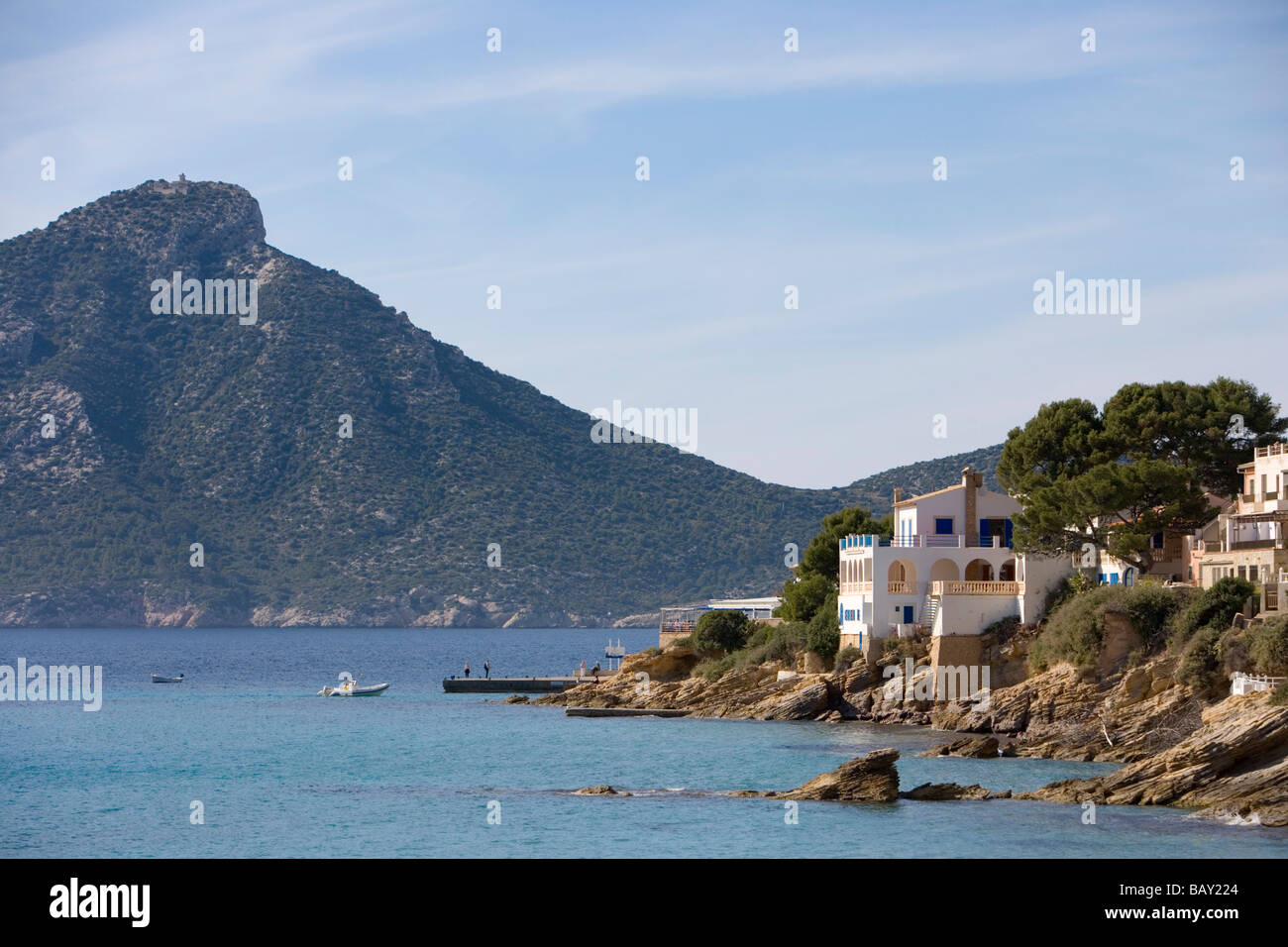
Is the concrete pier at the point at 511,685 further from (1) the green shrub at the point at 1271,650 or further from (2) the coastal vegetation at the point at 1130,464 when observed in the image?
(1) the green shrub at the point at 1271,650

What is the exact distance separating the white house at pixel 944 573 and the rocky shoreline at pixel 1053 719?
2220mm

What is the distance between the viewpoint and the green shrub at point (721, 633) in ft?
264

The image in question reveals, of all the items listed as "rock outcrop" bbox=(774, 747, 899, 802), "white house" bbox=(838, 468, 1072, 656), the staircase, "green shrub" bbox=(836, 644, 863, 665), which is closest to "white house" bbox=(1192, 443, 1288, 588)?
"white house" bbox=(838, 468, 1072, 656)

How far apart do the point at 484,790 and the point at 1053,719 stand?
2001 cm

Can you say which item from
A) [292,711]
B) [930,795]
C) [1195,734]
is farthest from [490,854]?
[292,711]

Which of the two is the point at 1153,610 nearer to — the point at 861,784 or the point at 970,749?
the point at 970,749

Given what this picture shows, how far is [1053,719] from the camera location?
2138 inches

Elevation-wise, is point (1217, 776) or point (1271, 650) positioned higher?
point (1271, 650)

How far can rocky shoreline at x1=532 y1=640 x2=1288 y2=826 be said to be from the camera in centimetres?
3847

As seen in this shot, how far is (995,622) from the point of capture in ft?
209

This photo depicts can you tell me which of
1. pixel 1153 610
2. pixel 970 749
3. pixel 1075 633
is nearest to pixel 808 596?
pixel 1075 633

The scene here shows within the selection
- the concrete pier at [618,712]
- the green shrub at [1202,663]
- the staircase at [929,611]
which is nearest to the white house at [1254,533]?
the green shrub at [1202,663]

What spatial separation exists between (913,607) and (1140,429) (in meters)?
11.7

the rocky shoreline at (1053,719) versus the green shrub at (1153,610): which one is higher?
the green shrub at (1153,610)
